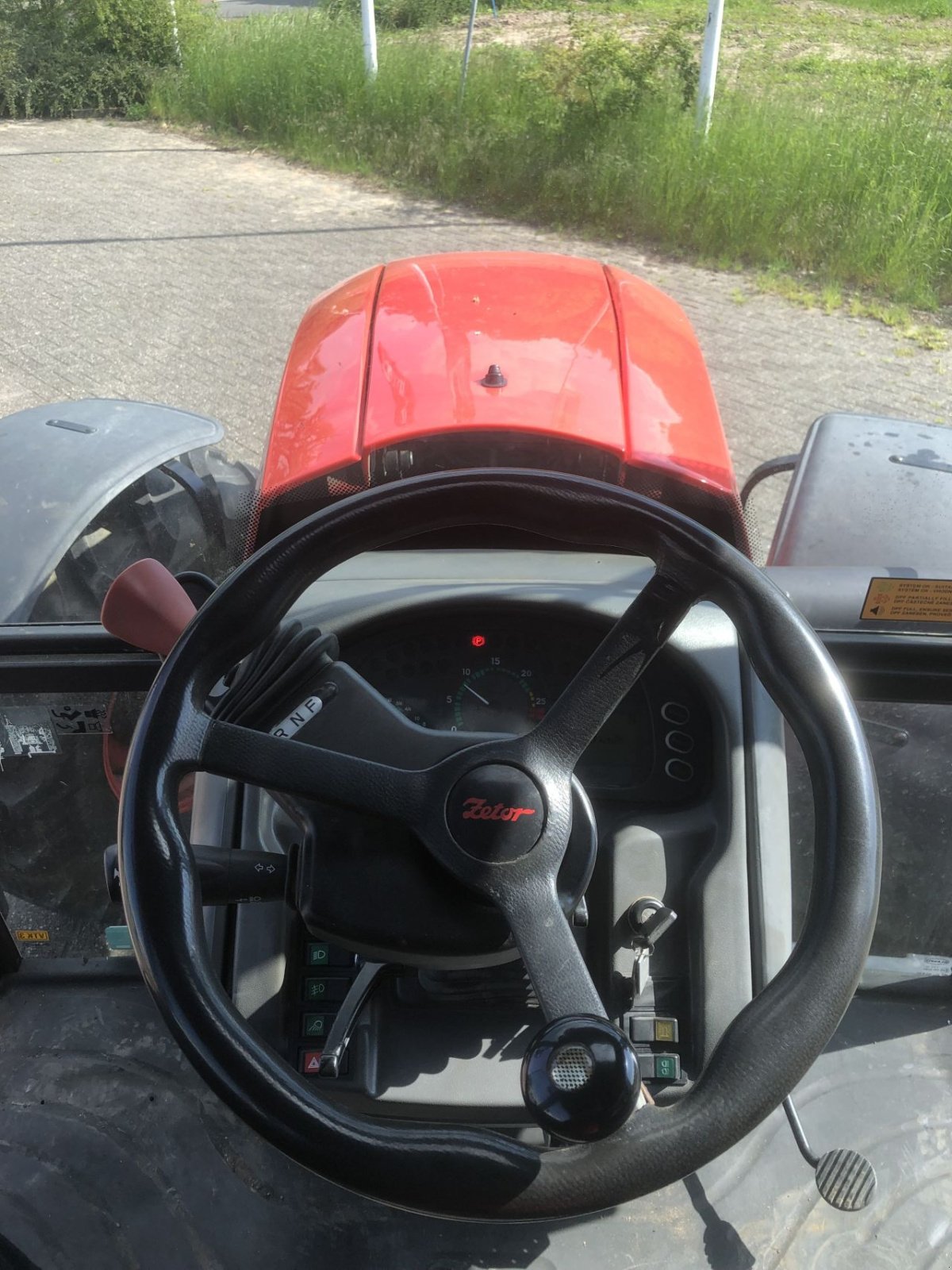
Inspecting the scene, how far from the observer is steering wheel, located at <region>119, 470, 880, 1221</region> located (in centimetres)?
76

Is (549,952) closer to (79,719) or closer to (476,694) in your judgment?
(476,694)

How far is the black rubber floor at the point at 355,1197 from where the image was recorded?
51.4 inches

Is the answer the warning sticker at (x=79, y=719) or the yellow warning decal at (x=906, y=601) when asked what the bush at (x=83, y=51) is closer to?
the warning sticker at (x=79, y=719)

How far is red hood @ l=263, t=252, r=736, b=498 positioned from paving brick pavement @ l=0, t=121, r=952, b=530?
996 mm

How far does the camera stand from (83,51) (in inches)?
329

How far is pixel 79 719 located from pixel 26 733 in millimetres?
90

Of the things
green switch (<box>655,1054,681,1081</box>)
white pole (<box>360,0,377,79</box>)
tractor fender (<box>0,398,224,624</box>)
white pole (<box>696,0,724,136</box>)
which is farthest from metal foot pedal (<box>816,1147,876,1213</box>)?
white pole (<box>360,0,377,79</box>)

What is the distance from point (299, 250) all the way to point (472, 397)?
10.3ft

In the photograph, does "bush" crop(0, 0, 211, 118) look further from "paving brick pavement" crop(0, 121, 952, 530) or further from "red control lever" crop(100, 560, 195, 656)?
"red control lever" crop(100, 560, 195, 656)

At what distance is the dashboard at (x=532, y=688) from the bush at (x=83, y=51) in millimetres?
6302

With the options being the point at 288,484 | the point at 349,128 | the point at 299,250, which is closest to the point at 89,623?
the point at 288,484

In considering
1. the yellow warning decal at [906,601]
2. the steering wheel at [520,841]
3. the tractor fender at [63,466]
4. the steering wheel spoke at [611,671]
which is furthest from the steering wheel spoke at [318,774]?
the tractor fender at [63,466]

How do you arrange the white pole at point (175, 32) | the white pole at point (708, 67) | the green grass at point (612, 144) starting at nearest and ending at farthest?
the green grass at point (612, 144), the white pole at point (708, 67), the white pole at point (175, 32)

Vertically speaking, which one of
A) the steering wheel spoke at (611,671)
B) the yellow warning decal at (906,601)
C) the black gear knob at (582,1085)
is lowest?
the black gear knob at (582,1085)
